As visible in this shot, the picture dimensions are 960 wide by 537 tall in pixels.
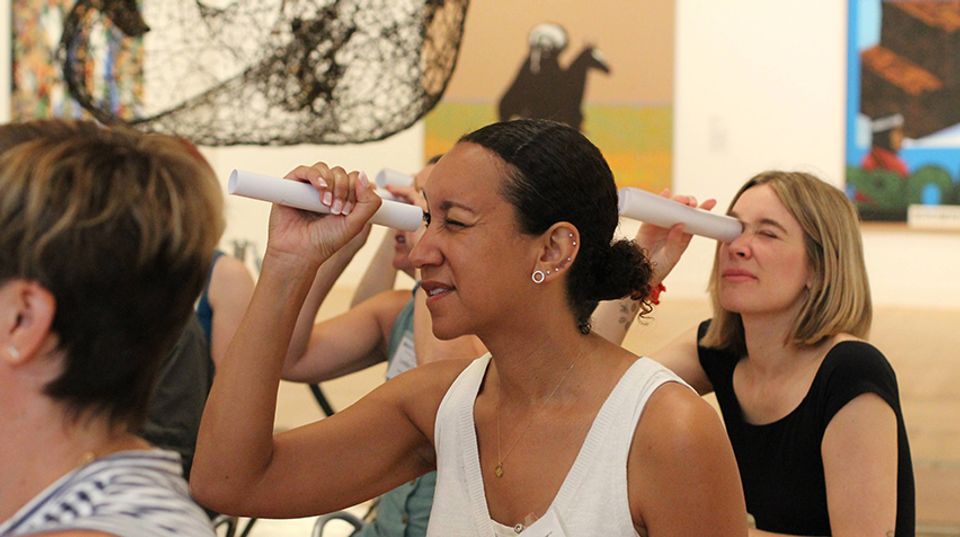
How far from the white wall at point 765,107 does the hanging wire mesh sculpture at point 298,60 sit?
4.00ft

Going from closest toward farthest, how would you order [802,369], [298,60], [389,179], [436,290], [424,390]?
1. [436,290]
2. [424,390]
3. [802,369]
4. [389,179]
5. [298,60]

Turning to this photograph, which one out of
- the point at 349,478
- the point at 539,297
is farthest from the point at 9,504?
the point at 539,297

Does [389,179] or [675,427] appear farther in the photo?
[389,179]

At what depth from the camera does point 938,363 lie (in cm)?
441

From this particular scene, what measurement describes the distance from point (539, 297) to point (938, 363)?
10.2 feet

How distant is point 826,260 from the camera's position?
8.07 feet

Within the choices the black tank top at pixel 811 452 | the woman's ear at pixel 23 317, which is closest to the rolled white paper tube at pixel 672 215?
the black tank top at pixel 811 452

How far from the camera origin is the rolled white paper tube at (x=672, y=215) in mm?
2152

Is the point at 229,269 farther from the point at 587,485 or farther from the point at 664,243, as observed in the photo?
the point at 587,485

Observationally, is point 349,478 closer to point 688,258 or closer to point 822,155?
point 688,258

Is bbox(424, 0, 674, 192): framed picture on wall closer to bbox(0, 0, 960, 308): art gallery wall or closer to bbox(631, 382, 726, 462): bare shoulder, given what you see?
bbox(0, 0, 960, 308): art gallery wall

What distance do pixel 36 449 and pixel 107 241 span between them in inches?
8.2

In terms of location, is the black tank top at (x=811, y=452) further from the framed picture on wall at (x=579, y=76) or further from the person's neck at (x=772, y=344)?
the framed picture on wall at (x=579, y=76)

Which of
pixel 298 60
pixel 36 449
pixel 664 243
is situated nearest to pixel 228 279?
pixel 298 60
